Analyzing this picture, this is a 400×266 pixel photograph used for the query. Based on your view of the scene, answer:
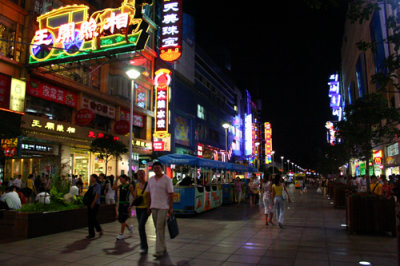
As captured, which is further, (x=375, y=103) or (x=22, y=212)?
(x=375, y=103)

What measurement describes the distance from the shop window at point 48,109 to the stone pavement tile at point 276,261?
1800 cm

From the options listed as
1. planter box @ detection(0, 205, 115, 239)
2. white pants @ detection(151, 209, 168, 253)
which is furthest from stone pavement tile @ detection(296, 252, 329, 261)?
planter box @ detection(0, 205, 115, 239)

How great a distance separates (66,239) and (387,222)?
28.4 feet

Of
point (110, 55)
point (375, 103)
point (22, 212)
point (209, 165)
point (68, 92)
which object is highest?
point (110, 55)

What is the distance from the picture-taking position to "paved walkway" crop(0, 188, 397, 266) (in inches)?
250

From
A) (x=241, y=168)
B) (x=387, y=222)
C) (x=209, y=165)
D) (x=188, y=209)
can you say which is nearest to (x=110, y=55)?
(x=209, y=165)

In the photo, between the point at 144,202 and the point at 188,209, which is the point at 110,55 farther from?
the point at 144,202

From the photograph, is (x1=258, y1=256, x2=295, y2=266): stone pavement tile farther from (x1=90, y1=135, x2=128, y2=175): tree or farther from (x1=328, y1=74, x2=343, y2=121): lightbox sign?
(x1=328, y1=74, x2=343, y2=121): lightbox sign

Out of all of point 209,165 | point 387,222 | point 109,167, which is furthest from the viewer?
point 109,167

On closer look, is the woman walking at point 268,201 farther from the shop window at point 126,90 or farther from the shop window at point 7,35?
the shop window at point 126,90

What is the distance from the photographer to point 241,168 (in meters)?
25.5

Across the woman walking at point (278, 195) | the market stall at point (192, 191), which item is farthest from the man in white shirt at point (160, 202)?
the market stall at point (192, 191)

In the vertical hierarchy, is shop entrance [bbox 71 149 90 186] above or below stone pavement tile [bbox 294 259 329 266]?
above

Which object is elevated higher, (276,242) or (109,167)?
(109,167)
